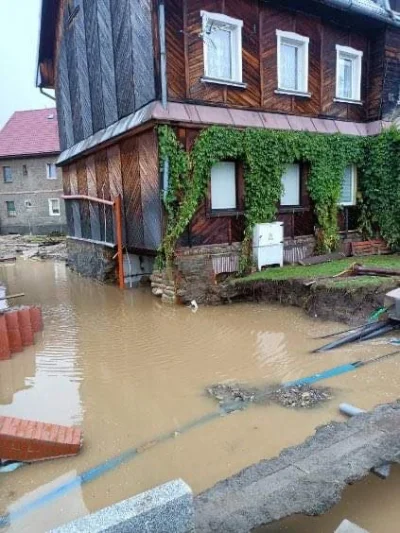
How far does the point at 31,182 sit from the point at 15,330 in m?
27.4

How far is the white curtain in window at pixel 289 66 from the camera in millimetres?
11438

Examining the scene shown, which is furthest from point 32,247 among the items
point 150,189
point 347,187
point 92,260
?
point 347,187

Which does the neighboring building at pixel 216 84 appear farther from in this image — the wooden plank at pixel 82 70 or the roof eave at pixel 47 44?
the roof eave at pixel 47 44

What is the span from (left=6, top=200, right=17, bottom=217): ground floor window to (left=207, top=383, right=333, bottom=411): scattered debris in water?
103 feet

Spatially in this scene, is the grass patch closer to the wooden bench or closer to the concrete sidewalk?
the wooden bench

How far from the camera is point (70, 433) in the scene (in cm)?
421

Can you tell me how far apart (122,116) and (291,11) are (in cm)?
550

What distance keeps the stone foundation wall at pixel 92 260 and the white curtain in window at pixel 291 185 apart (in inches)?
223

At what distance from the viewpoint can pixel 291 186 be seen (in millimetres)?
11844

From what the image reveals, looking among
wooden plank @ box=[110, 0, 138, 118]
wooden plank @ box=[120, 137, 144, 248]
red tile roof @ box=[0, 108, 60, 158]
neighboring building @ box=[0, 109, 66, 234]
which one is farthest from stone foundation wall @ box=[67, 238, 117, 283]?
red tile roof @ box=[0, 108, 60, 158]

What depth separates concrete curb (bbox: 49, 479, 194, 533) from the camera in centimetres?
197

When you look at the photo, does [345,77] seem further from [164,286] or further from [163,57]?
[164,286]

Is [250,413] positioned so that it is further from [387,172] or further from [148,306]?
[387,172]

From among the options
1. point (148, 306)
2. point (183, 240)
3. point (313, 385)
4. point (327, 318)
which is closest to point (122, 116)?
point (183, 240)
